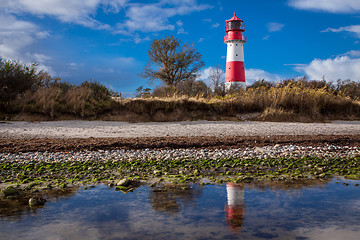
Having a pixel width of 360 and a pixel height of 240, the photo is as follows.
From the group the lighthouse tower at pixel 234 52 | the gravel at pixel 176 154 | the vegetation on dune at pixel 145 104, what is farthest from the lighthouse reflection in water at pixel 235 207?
the lighthouse tower at pixel 234 52

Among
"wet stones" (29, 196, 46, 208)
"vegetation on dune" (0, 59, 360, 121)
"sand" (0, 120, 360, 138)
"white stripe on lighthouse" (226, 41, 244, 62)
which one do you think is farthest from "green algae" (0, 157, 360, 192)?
"white stripe on lighthouse" (226, 41, 244, 62)

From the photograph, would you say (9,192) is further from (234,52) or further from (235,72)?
(234,52)

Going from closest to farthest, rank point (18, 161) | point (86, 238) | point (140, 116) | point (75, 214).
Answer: point (86, 238), point (75, 214), point (18, 161), point (140, 116)

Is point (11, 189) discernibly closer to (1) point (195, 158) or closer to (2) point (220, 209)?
(2) point (220, 209)

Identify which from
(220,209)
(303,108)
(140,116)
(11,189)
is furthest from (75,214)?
(303,108)

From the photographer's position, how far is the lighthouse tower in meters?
35.8

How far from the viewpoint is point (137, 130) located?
47.0ft

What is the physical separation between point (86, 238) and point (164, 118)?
14286mm

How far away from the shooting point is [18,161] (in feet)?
25.5

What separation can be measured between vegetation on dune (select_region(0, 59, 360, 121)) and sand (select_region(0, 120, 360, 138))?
129cm

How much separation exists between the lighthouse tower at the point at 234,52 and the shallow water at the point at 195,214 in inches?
1198

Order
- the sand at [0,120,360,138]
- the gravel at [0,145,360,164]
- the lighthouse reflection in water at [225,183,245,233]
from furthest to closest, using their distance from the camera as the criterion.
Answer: the sand at [0,120,360,138] → the gravel at [0,145,360,164] → the lighthouse reflection in water at [225,183,245,233]

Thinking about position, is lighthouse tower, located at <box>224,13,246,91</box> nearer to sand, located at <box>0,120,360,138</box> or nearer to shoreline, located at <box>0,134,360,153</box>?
sand, located at <box>0,120,360,138</box>

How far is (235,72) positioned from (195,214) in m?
32.8
